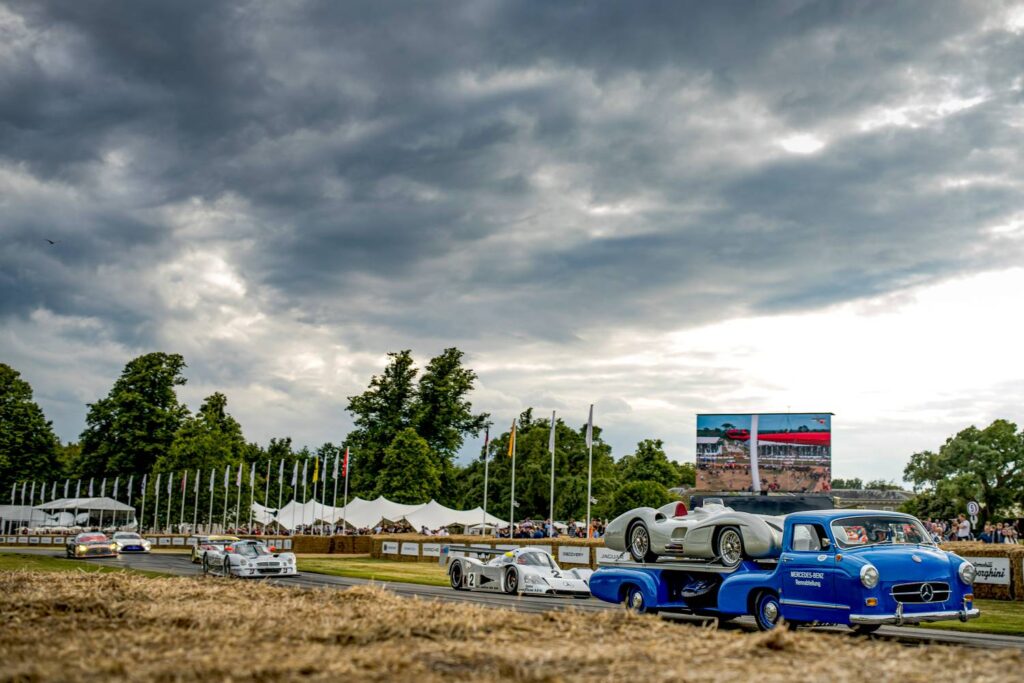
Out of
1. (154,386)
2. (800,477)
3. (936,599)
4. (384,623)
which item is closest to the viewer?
(384,623)

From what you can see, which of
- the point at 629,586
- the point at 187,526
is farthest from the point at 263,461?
the point at 629,586

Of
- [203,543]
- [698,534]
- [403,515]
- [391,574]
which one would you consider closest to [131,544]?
[203,543]

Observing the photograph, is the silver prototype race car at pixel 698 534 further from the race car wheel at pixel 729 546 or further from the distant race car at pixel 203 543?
the distant race car at pixel 203 543

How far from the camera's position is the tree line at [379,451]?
89.8m

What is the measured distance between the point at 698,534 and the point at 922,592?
404 centimetres

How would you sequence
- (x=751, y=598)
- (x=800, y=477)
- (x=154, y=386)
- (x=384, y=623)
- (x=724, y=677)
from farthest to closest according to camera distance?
1. (x=154, y=386)
2. (x=800, y=477)
3. (x=751, y=598)
4. (x=384, y=623)
5. (x=724, y=677)

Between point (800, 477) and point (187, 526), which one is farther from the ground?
point (800, 477)

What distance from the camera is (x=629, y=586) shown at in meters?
18.8

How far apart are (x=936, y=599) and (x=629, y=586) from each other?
19.4 feet

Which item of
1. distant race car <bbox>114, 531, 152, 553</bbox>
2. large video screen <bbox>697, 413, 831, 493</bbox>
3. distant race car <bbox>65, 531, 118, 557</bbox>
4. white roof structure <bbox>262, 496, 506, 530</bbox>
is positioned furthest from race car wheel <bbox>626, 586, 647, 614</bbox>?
white roof structure <bbox>262, 496, 506, 530</bbox>

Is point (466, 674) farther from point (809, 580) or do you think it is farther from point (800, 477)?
point (800, 477)

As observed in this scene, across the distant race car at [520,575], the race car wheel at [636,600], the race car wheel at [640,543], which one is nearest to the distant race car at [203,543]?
the distant race car at [520,575]

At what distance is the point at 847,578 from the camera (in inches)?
575

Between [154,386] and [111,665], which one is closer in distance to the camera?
[111,665]
